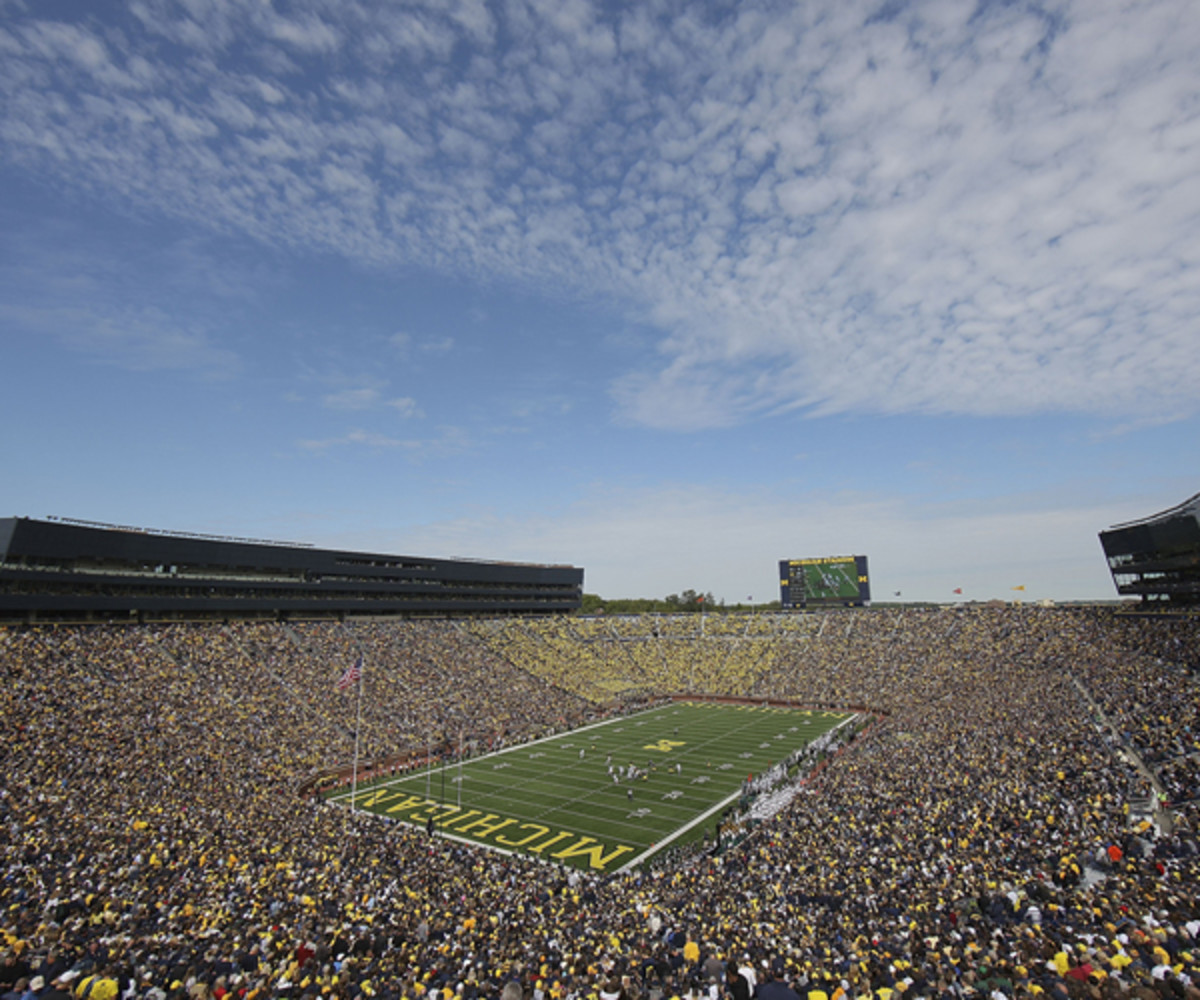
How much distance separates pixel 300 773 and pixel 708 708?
116 feet

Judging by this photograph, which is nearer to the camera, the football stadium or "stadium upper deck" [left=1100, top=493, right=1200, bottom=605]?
the football stadium

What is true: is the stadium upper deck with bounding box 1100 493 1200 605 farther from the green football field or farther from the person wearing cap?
the person wearing cap

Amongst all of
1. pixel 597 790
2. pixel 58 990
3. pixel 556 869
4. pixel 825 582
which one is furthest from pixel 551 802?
pixel 825 582

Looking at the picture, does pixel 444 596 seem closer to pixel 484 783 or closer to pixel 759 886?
pixel 484 783

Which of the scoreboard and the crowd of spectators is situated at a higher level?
the scoreboard

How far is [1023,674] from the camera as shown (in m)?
43.0

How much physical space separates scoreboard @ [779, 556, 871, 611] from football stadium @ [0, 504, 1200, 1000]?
10985 millimetres

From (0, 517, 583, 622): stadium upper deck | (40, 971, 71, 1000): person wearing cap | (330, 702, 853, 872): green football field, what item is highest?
(0, 517, 583, 622): stadium upper deck

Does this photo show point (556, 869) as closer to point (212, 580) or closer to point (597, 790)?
point (597, 790)

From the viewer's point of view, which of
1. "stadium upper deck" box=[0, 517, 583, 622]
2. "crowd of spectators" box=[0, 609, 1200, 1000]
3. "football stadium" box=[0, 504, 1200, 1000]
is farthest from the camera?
"stadium upper deck" box=[0, 517, 583, 622]

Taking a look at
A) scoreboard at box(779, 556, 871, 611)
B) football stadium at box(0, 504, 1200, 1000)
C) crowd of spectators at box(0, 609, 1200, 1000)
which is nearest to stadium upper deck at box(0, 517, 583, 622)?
football stadium at box(0, 504, 1200, 1000)

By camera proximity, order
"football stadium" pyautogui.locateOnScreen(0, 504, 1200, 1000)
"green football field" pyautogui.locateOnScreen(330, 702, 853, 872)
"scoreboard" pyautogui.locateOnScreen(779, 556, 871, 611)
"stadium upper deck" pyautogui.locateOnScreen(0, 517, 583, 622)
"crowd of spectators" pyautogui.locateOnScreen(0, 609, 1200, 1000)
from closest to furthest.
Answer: "crowd of spectators" pyautogui.locateOnScreen(0, 609, 1200, 1000), "football stadium" pyautogui.locateOnScreen(0, 504, 1200, 1000), "green football field" pyautogui.locateOnScreen(330, 702, 853, 872), "stadium upper deck" pyautogui.locateOnScreen(0, 517, 583, 622), "scoreboard" pyautogui.locateOnScreen(779, 556, 871, 611)

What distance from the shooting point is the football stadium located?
36.1 feet

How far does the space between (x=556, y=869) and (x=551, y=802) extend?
9.05m
